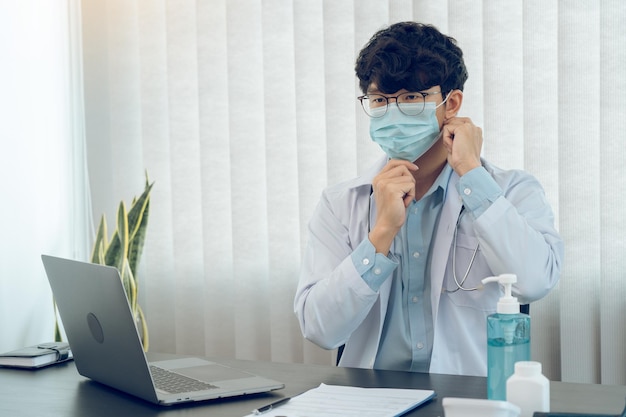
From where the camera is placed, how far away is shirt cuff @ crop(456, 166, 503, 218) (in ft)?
5.49

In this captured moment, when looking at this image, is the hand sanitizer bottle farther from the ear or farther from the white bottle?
the ear

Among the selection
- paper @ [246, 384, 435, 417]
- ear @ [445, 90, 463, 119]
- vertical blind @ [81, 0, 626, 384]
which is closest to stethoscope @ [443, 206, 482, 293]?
ear @ [445, 90, 463, 119]

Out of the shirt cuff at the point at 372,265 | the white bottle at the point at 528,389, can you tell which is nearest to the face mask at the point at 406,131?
the shirt cuff at the point at 372,265

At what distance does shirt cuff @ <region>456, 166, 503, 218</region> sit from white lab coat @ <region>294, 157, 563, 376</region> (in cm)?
2

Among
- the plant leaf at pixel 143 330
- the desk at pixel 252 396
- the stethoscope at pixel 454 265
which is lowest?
the plant leaf at pixel 143 330

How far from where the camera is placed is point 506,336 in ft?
3.74

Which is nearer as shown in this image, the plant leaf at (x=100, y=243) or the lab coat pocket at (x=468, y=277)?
the lab coat pocket at (x=468, y=277)

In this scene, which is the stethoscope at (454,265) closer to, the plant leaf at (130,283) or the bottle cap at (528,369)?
the bottle cap at (528,369)

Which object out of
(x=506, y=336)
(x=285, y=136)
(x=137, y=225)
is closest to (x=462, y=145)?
(x=506, y=336)

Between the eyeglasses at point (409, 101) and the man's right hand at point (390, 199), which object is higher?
the eyeglasses at point (409, 101)

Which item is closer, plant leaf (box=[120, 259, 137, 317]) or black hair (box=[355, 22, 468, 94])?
black hair (box=[355, 22, 468, 94])

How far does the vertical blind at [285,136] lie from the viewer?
8.18 ft

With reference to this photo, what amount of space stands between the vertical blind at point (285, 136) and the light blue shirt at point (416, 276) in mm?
841

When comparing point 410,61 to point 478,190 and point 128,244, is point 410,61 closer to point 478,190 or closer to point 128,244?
point 478,190
